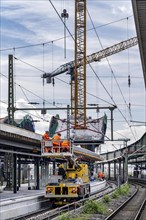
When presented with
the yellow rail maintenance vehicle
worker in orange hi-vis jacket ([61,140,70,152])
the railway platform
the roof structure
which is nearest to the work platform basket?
worker in orange hi-vis jacket ([61,140,70,152])

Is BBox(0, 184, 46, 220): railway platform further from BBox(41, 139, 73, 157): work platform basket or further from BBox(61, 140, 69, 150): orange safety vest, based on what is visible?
BBox(61, 140, 69, 150): orange safety vest

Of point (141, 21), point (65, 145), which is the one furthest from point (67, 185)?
point (141, 21)

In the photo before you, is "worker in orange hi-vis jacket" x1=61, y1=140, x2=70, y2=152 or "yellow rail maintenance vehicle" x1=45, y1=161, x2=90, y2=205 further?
"yellow rail maintenance vehicle" x1=45, y1=161, x2=90, y2=205

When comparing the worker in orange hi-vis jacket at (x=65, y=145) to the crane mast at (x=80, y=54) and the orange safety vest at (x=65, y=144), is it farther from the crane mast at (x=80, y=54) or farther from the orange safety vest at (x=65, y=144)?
the crane mast at (x=80, y=54)

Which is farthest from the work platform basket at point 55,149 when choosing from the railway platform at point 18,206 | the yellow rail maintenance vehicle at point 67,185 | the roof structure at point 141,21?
the roof structure at point 141,21

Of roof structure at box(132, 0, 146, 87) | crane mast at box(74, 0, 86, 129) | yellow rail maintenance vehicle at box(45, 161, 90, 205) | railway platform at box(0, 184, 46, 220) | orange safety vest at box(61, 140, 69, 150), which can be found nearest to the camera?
roof structure at box(132, 0, 146, 87)

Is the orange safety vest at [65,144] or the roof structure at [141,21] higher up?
the roof structure at [141,21]

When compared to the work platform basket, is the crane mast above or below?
above

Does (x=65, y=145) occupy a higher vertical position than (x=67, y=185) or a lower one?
higher

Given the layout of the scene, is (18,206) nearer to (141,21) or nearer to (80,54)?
(141,21)

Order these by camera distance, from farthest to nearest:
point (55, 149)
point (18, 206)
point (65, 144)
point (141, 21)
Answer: point (55, 149), point (65, 144), point (18, 206), point (141, 21)

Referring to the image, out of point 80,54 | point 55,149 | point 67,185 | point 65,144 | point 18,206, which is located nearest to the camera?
point 18,206

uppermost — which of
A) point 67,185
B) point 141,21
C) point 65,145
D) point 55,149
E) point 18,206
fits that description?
point 141,21

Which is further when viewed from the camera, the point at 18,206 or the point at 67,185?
the point at 67,185
